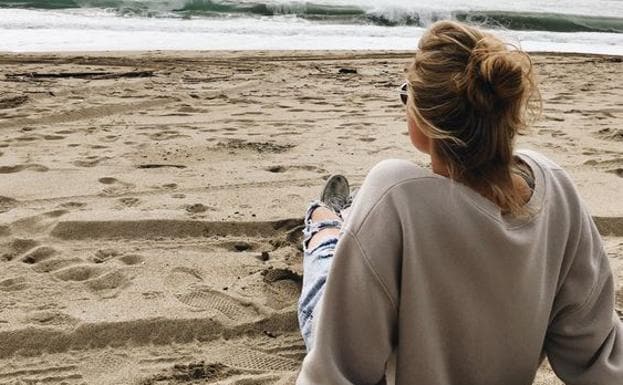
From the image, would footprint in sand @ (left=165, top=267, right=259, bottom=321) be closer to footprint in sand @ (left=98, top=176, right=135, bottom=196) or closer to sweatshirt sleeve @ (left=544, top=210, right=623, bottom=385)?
footprint in sand @ (left=98, top=176, right=135, bottom=196)

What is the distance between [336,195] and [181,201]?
3.37 feet

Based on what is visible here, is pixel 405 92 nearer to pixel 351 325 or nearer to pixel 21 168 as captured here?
pixel 351 325

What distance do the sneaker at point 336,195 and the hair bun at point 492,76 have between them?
157cm

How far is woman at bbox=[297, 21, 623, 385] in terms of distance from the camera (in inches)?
60.3

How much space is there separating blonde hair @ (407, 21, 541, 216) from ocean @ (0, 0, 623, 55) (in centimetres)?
937

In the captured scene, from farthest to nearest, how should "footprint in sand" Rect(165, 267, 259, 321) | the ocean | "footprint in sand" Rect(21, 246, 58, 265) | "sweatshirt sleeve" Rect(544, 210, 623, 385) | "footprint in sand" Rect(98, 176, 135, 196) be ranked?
the ocean < "footprint in sand" Rect(98, 176, 135, 196) < "footprint in sand" Rect(21, 246, 58, 265) < "footprint in sand" Rect(165, 267, 259, 321) < "sweatshirt sleeve" Rect(544, 210, 623, 385)

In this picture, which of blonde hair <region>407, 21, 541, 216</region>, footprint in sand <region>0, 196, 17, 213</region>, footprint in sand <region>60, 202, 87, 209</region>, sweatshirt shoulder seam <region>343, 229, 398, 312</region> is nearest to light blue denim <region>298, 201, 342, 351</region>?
sweatshirt shoulder seam <region>343, 229, 398, 312</region>

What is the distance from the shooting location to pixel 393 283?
1574mm

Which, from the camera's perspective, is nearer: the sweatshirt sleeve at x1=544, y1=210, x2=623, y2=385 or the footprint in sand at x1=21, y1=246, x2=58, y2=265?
the sweatshirt sleeve at x1=544, y1=210, x2=623, y2=385

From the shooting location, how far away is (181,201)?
380 cm

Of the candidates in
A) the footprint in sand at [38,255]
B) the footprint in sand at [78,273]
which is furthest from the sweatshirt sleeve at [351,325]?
the footprint in sand at [38,255]

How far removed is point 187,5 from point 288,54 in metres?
7.66

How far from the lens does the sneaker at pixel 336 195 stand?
310 cm

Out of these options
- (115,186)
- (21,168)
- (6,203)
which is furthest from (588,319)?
(21,168)
